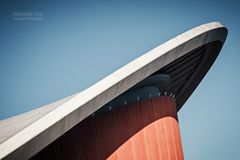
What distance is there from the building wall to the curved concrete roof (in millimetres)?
1104

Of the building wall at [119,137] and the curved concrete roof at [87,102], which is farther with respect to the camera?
the building wall at [119,137]

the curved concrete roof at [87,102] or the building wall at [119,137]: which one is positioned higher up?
the curved concrete roof at [87,102]

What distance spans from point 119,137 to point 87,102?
180 cm

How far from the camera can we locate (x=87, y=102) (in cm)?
399

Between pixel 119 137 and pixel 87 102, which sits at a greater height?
pixel 87 102

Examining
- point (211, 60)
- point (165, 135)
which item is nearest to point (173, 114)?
point (165, 135)

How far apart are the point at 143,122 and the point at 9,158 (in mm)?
3406

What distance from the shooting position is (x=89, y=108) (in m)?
4.11

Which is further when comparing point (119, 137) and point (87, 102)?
point (119, 137)

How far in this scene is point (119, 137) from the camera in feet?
17.9

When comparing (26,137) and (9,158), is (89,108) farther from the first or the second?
(9,158)

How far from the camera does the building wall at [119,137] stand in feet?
17.1

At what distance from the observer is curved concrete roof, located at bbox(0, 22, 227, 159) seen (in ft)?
11.0

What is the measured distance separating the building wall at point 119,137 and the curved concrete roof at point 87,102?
1.10 metres
